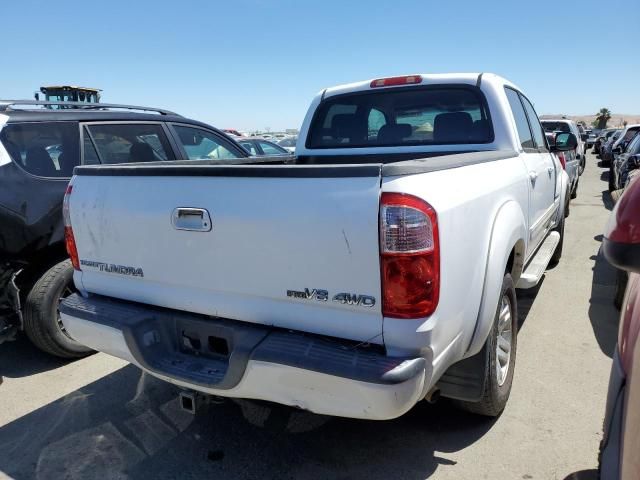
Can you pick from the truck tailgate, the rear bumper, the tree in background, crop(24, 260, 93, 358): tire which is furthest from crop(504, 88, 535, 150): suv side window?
the tree in background

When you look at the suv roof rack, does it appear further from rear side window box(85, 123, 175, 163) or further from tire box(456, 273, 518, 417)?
tire box(456, 273, 518, 417)

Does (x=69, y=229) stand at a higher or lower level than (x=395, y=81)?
lower

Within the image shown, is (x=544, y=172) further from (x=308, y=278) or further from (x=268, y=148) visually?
(x=268, y=148)

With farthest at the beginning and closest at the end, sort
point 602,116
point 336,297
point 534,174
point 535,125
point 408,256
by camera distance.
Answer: point 602,116
point 535,125
point 534,174
point 336,297
point 408,256

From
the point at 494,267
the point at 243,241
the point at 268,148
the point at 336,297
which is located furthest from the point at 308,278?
the point at 268,148

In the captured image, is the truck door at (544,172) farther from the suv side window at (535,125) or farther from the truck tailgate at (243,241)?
the truck tailgate at (243,241)

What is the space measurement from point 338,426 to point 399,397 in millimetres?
1217

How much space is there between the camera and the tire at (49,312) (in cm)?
377

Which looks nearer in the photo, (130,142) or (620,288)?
(620,288)

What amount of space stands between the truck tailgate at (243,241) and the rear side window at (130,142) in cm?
Answer: 188

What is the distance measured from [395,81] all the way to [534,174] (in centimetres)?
133

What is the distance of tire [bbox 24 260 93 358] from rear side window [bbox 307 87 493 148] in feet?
7.70

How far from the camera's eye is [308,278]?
6.86 ft

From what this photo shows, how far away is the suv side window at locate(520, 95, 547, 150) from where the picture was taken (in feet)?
15.4
